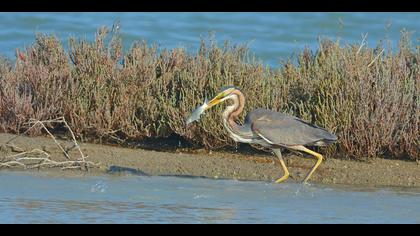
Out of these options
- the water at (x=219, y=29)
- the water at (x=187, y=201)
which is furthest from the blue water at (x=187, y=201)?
the water at (x=219, y=29)

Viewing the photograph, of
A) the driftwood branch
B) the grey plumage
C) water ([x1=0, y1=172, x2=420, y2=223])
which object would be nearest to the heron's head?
the grey plumage

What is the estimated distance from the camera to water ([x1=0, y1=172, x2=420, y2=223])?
27.4 ft

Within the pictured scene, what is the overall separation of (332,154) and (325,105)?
0.52 meters

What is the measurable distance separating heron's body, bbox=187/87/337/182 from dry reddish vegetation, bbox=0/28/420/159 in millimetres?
625

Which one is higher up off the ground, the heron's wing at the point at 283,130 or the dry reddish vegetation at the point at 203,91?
the dry reddish vegetation at the point at 203,91

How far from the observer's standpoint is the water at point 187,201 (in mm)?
8344

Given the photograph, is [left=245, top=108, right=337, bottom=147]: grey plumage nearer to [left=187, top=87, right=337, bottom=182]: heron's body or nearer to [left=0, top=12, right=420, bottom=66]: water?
[left=187, top=87, right=337, bottom=182]: heron's body

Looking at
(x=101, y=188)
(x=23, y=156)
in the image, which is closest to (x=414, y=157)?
(x=101, y=188)

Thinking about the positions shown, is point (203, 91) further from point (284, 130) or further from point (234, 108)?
point (284, 130)

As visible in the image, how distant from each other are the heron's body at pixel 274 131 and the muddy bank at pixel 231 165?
0.34 meters

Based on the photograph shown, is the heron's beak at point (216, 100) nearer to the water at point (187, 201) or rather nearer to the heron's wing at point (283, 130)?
the heron's wing at point (283, 130)

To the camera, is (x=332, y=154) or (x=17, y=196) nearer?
(x=17, y=196)
